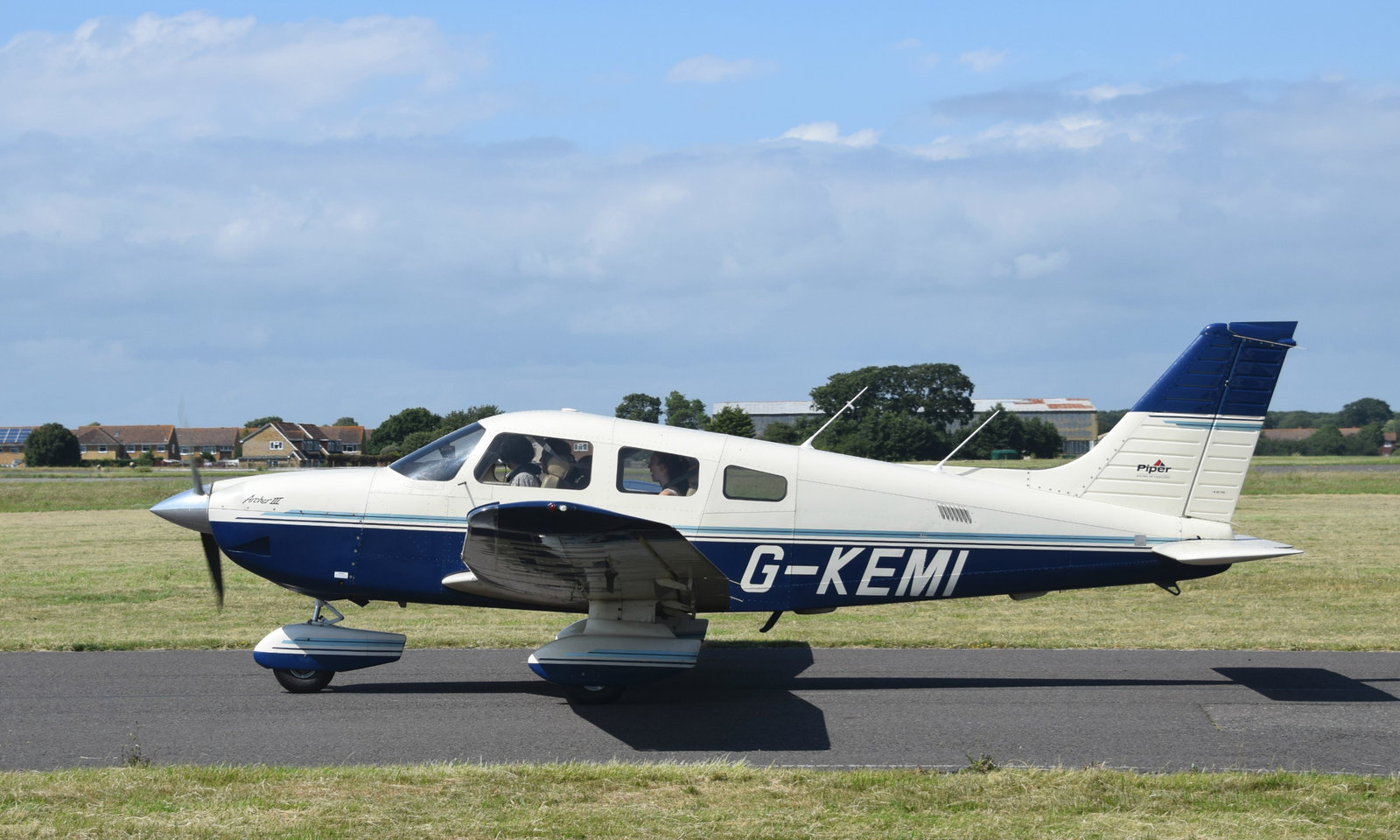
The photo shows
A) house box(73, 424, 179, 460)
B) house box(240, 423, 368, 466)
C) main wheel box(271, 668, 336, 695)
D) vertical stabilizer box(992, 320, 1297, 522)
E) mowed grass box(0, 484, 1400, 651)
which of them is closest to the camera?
main wheel box(271, 668, 336, 695)

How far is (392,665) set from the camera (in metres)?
9.10

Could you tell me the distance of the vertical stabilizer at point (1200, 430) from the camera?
27.3 ft

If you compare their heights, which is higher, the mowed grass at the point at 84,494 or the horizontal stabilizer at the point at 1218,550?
the horizontal stabilizer at the point at 1218,550

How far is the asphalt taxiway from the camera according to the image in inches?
251

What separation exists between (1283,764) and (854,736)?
7.96 ft

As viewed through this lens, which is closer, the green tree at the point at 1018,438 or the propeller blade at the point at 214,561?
the propeller blade at the point at 214,561

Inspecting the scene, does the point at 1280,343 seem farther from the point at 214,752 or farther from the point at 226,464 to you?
the point at 226,464

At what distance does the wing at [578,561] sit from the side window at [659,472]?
2.55 ft

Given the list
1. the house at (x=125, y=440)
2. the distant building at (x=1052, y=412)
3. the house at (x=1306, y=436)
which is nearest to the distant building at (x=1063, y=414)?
the distant building at (x=1052, y=412)

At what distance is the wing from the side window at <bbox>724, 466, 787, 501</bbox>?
2.59 ft

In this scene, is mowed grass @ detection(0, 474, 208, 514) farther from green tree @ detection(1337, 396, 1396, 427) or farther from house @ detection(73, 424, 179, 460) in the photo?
green tree @ detection(1337, 396, 1396, 427)

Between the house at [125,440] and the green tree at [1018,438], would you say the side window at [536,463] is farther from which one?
the house at [125,440]

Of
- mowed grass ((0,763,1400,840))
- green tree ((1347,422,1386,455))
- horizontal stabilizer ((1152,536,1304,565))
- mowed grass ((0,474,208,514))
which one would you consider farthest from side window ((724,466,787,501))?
green tree ((1347,422,1386,455))

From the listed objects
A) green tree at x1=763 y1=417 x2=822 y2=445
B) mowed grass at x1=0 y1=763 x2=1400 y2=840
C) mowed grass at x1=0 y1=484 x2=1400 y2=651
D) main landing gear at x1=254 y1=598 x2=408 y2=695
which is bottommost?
mowed grass at x1=0 y1=484 x2=1400 y2=651
